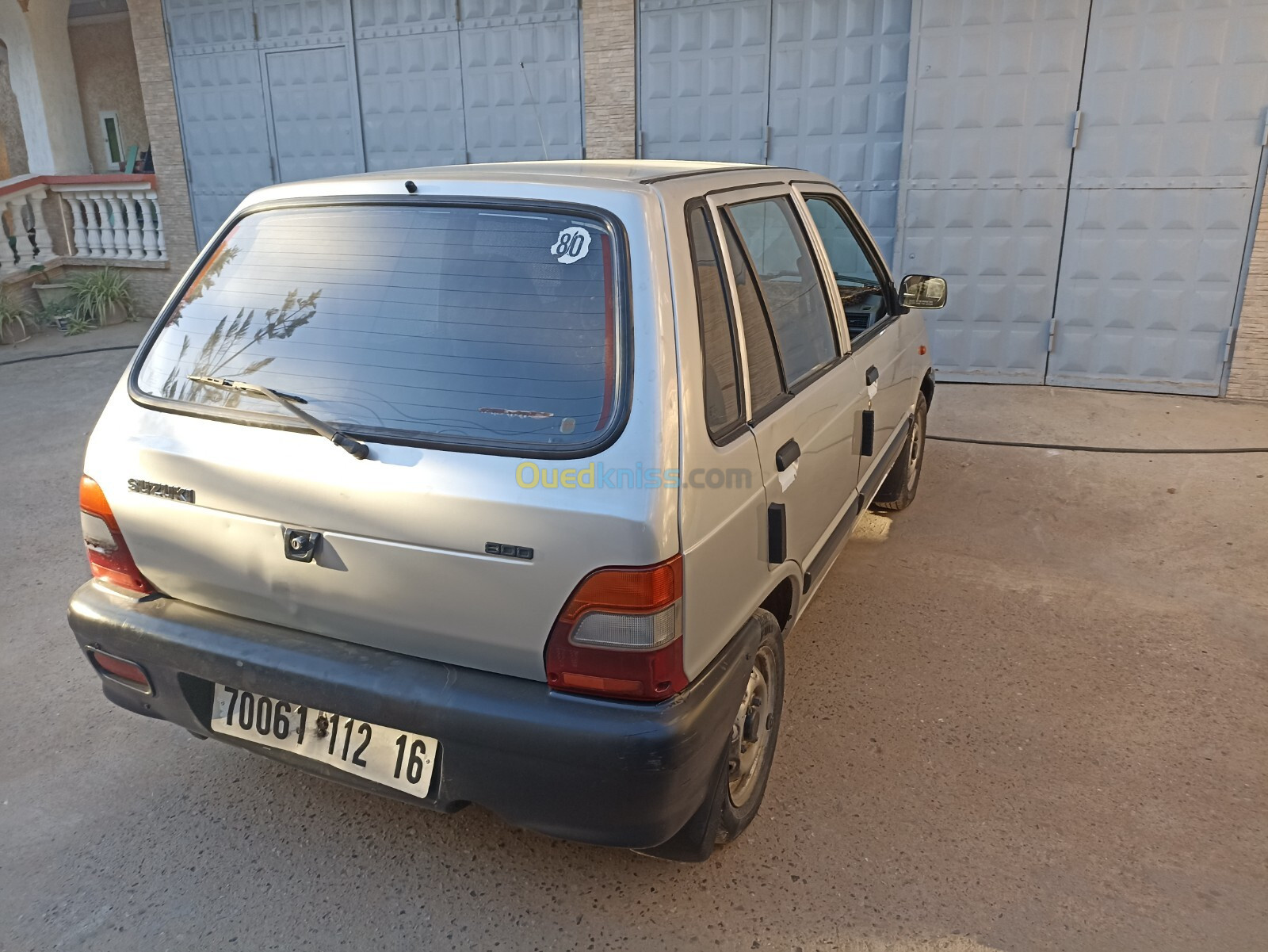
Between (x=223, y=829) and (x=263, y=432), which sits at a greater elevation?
(x=263, y=432)

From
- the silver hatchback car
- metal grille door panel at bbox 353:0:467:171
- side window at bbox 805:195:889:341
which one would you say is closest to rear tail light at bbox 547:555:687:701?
the silver hatchback car

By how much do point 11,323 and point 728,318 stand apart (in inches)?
412

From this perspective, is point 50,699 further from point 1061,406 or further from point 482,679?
point 1061,406

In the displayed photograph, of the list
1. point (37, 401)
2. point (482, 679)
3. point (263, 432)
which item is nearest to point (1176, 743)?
point (482, 679)

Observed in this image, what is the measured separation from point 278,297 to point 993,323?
650cm

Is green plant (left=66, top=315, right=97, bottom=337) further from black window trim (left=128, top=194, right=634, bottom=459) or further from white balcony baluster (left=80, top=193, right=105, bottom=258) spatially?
black window trim (left=128, top=194, right=634, bottom=459)

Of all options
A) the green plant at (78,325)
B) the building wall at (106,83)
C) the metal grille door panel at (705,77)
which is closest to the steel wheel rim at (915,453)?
the metal grille door panel at (705,77)

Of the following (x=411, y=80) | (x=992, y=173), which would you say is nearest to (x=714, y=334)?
(x=992, y=173)

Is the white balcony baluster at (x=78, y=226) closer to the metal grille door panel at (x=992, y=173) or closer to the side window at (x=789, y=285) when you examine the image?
the metal grille door panel at (x=992, y=173)

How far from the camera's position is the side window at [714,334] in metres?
2.18

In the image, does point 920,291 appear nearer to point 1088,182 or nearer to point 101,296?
point 1088,182

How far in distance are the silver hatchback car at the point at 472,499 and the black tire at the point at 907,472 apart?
221cm

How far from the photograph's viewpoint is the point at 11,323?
10086 mm

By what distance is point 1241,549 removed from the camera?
14.7ft
